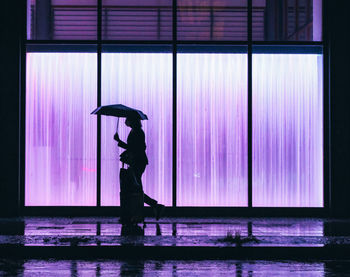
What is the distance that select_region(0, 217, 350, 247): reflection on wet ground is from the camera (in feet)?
31.6

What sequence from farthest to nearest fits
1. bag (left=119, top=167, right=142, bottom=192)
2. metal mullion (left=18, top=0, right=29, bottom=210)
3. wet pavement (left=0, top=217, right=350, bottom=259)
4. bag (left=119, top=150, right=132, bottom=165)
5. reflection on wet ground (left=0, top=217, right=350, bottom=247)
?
metal mullion (left=18, top=0, right=29, bottom=210)
bag (left=119, top=150, right=132, bottom=165)
bag (left=119, top=167, right=142, bottom=192)
reflection on wet ground (left=0, top=217, right=350, bottom=247)
wet pavement (left=0, top=217, right=350, bottom=259)

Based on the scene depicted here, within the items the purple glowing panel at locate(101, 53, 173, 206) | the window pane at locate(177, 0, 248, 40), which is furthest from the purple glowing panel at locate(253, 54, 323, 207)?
the purple glowing panel at locate(101, 53, 173, 206)

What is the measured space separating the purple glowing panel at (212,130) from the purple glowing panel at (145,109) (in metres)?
0.27

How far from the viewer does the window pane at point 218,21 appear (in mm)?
14047

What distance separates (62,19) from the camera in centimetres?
1392

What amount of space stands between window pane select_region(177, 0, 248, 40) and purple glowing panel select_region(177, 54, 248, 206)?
428 mm

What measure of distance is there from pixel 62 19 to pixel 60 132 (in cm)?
241

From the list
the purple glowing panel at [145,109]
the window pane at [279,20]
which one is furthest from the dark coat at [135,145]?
the window pane at [279,20]

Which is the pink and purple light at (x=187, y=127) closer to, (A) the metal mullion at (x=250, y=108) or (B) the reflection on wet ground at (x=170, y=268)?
(A) the metal mullion at (x=250, y=108)

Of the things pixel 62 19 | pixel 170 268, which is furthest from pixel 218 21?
pixel 170 268

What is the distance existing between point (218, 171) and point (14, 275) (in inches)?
276

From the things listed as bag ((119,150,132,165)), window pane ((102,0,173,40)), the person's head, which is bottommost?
bag ((119,150,132,165))

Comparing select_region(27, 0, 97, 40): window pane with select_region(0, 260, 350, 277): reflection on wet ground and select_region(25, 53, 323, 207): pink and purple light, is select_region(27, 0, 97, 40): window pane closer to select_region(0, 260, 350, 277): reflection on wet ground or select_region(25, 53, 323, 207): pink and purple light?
select_region(25, 53, 323, 207): pink and purple light
